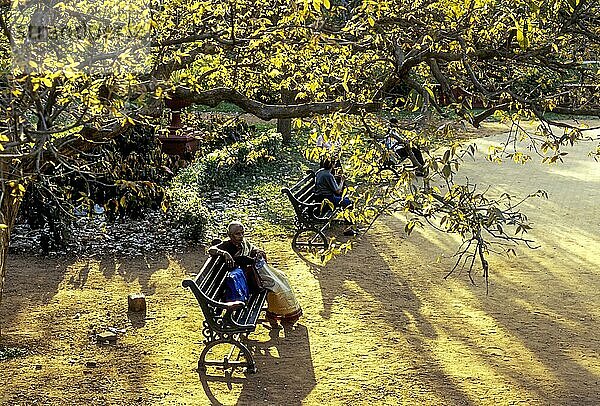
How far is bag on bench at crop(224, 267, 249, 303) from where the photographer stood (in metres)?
7.96

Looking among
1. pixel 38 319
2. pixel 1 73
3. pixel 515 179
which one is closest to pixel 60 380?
pixel 38 319

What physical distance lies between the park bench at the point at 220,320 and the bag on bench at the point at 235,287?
66mm

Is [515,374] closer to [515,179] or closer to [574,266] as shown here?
[574,266]

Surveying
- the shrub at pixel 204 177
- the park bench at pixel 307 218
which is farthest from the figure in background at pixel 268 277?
the park bench at pixel 307 218

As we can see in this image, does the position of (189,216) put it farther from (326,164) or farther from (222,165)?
(222,165)

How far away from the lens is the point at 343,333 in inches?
340

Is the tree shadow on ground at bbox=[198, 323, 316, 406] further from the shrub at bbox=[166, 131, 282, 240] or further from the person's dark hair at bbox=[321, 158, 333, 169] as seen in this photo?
the person's dark hair at bbox=[321, 158, 333, 169]

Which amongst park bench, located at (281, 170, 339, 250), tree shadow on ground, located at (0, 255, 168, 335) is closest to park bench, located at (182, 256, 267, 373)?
tree shadow on ground, located at (0, 255, 168, 335)

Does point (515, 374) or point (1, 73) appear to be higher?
point (1, 73)

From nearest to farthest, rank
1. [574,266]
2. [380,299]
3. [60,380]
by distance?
[60,380] → [380,299] → [574,266]

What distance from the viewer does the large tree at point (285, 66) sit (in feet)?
18.0

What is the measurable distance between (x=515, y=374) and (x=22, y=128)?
4.89m

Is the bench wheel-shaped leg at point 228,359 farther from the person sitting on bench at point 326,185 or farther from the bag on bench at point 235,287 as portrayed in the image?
the person sitting on bench at point 326,185

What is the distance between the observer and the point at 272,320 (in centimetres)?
874
